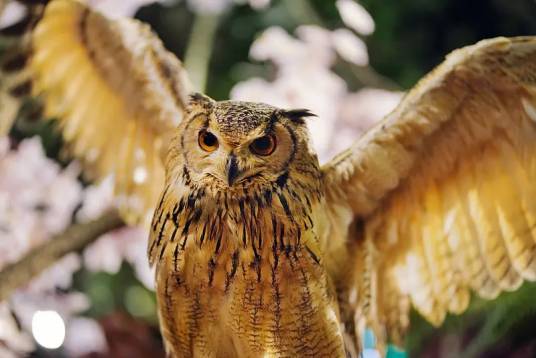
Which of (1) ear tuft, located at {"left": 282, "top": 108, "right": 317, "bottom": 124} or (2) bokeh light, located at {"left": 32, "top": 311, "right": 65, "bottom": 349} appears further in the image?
(2) bokeh light, located at {"left": 32, "top": 311, "right": 65, "bottom": 349}

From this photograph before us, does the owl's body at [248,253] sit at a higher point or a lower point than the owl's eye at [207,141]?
lower

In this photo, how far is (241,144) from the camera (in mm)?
741

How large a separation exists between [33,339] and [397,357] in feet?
2.46

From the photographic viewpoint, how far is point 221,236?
2.64 ft

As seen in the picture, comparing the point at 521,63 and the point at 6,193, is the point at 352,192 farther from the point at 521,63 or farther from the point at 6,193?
the point at 6,193

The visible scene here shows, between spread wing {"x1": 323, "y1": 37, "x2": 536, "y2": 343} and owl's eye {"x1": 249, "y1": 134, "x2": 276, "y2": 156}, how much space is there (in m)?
0.14

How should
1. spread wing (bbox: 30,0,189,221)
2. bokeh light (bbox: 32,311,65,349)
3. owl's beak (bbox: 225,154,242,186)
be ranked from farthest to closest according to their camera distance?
bokeh light (bbox: 32,311,65,349)
spread wing (bbox: 30,0,189,221)
owl's beak (bbox: 225,154,242,186)

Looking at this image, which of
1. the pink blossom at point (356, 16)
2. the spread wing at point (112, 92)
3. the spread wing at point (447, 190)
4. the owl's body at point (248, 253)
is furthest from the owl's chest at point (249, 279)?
the pink blossom at point (356, 16)

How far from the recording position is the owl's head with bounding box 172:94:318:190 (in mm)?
Answer: 745

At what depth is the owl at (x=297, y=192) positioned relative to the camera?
31.5 inches

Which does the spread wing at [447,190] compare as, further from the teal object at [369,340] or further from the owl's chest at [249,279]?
the owl's chest at [249,279]

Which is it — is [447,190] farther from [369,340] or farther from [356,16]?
[356,16]

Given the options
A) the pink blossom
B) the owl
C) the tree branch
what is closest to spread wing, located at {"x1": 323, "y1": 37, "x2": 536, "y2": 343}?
the owl

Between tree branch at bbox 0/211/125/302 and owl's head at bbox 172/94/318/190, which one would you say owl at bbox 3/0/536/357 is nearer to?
owl's head at bbox 172/94/318/190
